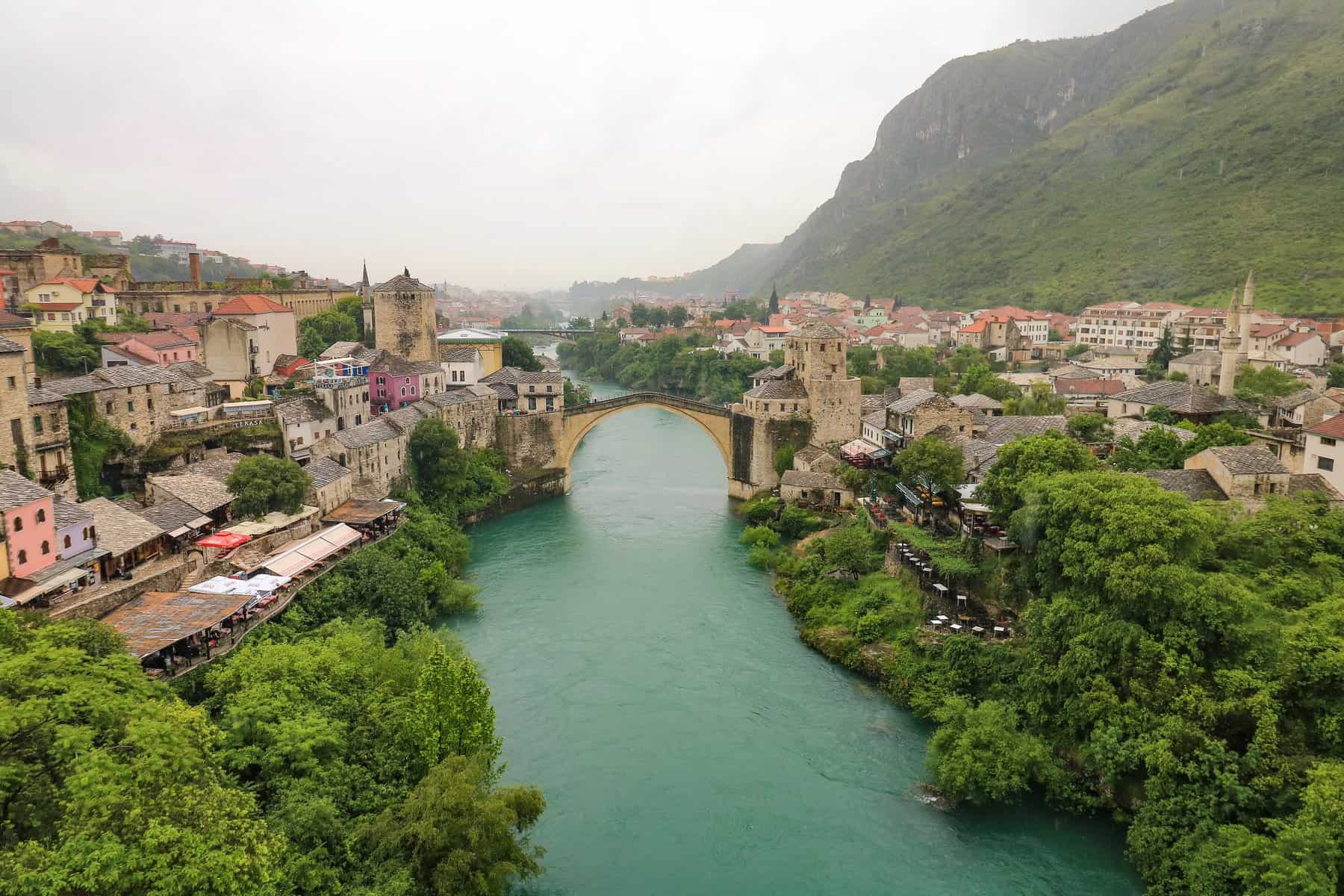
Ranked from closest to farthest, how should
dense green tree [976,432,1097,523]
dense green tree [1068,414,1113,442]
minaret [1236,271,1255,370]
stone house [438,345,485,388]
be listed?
dense green tree [976,432,1097,523] → dense green tree [1068,414,1113,442] → minaret [1236,271,1255,370] → stone house [438,345,485,388]

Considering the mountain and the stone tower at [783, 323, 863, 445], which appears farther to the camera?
the mountain

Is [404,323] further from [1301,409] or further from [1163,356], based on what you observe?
[1163,356]

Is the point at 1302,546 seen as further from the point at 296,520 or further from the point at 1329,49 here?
the point at 1329,49

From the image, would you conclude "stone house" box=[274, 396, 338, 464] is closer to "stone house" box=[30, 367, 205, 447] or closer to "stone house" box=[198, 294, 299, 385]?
"stone house" box=[30, 367, 205, 447]

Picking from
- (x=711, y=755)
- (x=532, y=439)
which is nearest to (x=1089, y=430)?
(x=711, y=755)

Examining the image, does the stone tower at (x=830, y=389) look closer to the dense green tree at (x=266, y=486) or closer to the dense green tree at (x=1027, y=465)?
the dense green tree at (x=1027, y=465)

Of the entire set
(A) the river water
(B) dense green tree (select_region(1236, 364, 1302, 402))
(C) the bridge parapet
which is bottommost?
(A) the river water

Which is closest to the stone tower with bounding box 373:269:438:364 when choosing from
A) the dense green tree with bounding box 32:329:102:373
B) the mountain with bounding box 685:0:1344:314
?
the dense green tree with bounding box 32:329:102:373

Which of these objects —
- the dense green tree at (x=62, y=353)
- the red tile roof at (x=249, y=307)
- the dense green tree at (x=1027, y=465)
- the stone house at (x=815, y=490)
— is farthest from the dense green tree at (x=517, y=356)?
the dense green tree at (x=1027, y=465)

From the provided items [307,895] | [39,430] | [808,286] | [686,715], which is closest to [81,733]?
[307,895]
